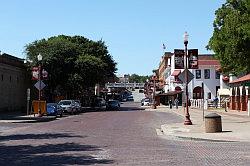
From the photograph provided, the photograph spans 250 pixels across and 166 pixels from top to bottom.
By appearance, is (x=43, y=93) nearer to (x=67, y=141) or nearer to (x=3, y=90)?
(x=3, y=90)

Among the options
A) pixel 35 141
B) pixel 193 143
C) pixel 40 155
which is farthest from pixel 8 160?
pixel 193 143

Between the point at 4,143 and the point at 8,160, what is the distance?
248 inches

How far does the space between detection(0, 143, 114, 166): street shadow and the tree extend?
18.4 metres

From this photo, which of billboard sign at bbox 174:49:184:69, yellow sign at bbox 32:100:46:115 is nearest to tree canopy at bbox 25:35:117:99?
yellow sign at bbox 32:100:46:115

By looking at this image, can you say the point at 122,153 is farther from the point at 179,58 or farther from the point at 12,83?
the point at 12,83

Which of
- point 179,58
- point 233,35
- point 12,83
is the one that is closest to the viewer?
point 179,58

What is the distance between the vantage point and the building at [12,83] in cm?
6000

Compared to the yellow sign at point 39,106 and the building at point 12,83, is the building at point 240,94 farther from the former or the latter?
the building at point 12,83

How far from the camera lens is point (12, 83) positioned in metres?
64.6

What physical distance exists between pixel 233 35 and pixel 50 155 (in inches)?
885

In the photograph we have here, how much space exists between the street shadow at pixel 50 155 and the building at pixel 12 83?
40967mm

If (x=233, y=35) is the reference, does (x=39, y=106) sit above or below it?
below

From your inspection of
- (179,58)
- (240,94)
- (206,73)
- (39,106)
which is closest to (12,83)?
(39,106)

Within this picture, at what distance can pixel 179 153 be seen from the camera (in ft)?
54.4
